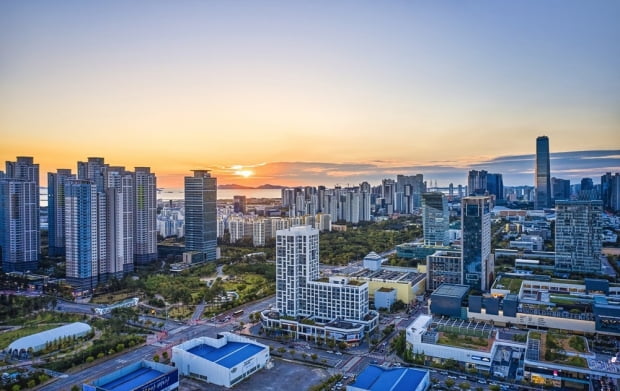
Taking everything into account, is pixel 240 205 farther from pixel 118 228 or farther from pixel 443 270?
pixel 443 270

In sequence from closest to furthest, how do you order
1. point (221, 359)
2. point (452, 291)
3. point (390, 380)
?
point (390, 380) < point (221, 359) < point (452, 291)

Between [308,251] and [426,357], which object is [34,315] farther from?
[426,357]

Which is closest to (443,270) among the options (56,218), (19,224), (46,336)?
(46,336)

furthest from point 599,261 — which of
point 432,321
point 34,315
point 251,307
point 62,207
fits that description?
point 62,207

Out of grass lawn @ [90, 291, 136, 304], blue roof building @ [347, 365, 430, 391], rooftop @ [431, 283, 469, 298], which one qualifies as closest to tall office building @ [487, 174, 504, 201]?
rooftop @ [431, 283, 469, 298]

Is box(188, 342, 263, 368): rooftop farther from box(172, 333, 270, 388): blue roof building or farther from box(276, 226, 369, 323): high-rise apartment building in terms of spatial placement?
box(276, 226, 369, 323): high-rise apartment building

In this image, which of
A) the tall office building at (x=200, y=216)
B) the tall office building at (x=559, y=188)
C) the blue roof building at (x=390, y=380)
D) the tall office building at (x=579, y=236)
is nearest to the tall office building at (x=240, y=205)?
the tall office building at (x=200, y=216)

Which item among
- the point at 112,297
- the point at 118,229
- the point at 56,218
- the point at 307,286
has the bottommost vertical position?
the point at 112,297

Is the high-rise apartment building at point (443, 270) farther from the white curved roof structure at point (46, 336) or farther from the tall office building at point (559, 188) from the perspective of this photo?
the tall office building at point (559, 188)
